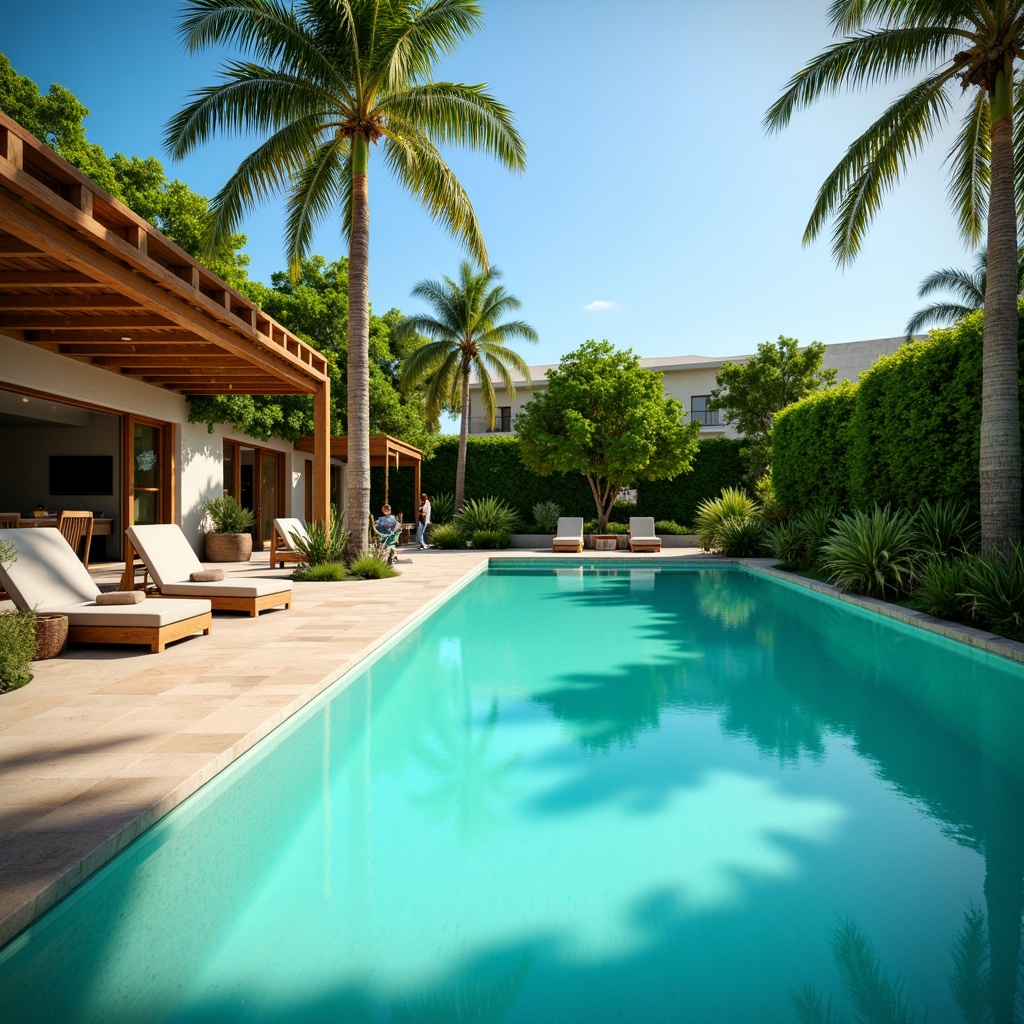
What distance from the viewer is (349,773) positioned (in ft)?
13.3

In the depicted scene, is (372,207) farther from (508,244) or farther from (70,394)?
(70,394)

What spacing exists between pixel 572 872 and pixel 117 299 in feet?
27.3

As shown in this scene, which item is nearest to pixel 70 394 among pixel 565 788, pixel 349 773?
pixel 349 773

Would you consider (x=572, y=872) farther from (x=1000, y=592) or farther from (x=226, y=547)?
(x=226, y=547)

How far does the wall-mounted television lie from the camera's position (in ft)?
54.9

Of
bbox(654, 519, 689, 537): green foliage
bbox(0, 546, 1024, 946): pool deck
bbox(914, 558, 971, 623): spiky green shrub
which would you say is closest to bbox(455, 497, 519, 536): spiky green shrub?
bbox(654, 519, 689, 537): green foliage

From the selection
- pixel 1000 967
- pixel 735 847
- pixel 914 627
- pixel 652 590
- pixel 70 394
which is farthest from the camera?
pixel 652 590

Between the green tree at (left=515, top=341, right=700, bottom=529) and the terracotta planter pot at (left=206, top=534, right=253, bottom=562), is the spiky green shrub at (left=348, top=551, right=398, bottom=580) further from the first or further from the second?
the green tree at (left=515, top=341, right=700, bottom=529)

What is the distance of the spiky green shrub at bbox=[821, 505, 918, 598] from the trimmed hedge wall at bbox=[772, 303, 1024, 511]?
2.05ft

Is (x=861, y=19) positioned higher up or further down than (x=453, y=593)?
higher up

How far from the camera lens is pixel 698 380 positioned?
115ft

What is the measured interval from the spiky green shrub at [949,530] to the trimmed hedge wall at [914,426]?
20cm

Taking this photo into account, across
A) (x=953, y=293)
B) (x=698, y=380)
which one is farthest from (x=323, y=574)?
(x=953, y=293)

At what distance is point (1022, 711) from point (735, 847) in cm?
350
